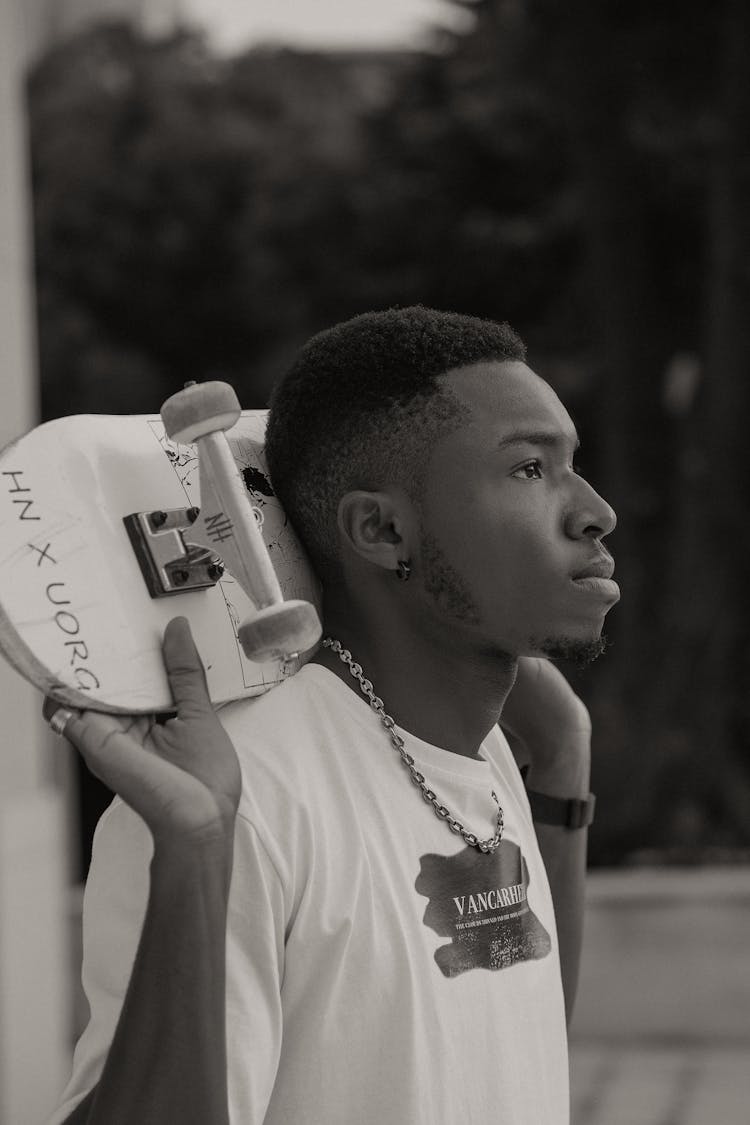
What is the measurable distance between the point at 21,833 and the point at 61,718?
340 centimetres

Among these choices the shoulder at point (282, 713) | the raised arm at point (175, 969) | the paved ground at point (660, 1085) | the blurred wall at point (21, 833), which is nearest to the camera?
the raised arm at point (175, 969)

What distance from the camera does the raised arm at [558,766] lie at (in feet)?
6.86

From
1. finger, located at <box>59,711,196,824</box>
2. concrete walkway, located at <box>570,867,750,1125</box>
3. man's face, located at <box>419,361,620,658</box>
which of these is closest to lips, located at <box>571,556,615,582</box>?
man's face, located at <box>419,361,620,658</box>

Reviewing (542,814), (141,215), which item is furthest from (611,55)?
(542,814)

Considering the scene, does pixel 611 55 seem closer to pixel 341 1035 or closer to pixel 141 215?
pixel 141 215

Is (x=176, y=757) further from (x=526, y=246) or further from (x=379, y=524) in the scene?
(x=526, y=246)

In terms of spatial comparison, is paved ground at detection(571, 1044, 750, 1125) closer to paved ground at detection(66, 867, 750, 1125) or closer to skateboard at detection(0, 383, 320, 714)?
paved ground at detection(66, 867, 750, 1125)

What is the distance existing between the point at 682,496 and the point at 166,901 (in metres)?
5.95

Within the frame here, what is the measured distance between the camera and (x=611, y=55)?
23.2 ft

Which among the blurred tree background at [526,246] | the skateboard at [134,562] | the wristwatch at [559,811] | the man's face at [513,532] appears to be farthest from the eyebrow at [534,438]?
the blurred tree background at [526,246]

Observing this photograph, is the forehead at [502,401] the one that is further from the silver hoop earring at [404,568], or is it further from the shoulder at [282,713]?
the shoulder at [282,713]

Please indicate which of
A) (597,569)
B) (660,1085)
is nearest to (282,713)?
(597,569)

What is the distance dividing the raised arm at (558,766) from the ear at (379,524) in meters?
0.46

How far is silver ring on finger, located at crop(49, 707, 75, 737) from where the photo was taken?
1.46 metres
